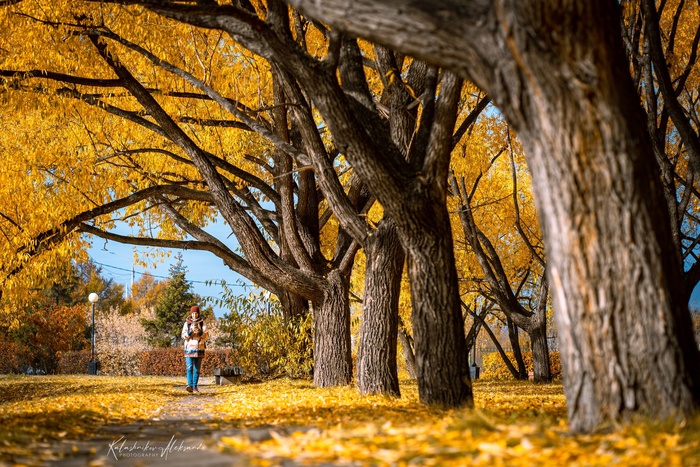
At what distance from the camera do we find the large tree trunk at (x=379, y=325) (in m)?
8.07

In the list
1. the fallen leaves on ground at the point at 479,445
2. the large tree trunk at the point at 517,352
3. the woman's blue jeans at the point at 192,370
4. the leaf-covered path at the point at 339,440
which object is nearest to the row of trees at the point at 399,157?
the large tree trunk at the point at 517,352

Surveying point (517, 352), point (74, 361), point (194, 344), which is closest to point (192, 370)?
point (194, 344)

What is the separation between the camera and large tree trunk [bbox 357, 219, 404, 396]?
26.5 feet

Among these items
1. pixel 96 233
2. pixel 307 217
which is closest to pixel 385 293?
pixel 307 217

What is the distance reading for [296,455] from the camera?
11.8 feet

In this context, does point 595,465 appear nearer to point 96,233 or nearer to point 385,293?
point 385,293

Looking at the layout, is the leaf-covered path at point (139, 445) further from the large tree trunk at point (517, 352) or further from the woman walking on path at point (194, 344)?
the large tree trunk at point (517, 352)

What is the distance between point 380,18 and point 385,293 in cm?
451

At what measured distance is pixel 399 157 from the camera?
6223mm

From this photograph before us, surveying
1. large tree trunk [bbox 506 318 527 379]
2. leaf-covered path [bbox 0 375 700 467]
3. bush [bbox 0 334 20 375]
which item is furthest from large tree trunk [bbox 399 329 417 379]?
bush [bbox 0 334 20 375]

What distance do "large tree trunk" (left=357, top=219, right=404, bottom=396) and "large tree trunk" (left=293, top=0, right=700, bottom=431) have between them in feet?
13.7

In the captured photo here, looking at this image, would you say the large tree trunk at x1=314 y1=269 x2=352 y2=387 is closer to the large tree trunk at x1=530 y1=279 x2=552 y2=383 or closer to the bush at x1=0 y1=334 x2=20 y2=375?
the large tree trunk at x1=530 y1=279 x2=552 y2=383

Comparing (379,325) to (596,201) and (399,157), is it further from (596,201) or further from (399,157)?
(596,201)

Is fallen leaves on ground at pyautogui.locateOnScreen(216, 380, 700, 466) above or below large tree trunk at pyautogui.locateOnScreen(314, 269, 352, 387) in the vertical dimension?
below
